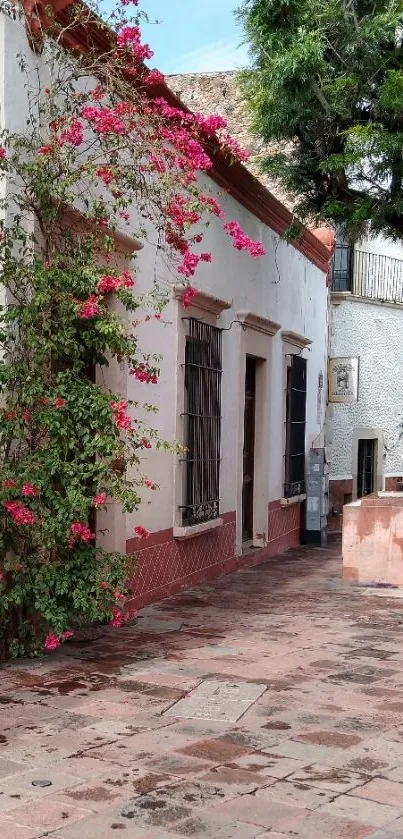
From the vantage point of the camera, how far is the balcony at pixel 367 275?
17.4 m

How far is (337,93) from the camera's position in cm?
966

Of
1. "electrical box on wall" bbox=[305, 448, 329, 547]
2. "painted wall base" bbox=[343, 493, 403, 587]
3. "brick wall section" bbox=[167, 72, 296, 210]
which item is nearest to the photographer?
"painted wall base" bbox=[343, 493, 403, 587]

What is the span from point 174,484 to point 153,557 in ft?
2.39

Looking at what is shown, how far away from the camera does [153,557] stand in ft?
27.7

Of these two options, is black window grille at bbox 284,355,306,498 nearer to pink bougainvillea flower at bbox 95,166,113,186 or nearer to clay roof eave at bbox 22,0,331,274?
clay roof eave at bbox 22,0,331,274

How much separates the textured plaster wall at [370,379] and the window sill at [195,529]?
292 inches

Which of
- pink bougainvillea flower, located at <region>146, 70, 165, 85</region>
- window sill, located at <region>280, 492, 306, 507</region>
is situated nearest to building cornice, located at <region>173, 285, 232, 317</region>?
pink bougainvillea flower, located at <region>146, 70, 165, 85</region>

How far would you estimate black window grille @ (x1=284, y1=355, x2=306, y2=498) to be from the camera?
13375 millimetres

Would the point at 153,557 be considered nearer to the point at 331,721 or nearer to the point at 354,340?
the point at 331,721

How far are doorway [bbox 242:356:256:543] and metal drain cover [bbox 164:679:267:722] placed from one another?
6.31 m

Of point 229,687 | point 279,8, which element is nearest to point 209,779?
point 229,687

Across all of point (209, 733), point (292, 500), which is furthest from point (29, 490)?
point (292, 500)

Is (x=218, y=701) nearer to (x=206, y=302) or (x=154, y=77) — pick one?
(x=154, y=77)

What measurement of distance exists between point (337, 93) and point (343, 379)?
22.9 feet
